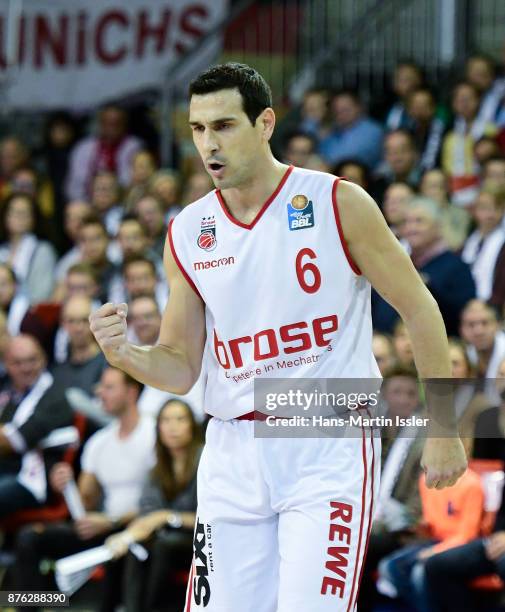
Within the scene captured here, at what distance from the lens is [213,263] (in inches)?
189

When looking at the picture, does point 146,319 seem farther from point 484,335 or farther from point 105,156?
point 105,156

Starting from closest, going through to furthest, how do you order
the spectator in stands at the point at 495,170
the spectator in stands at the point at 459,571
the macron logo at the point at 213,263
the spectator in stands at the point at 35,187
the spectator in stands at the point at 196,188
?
the macron logo at the point at 213,263 < the spectator in stands at the point at 459,571 < the spectator in stands at the point at 495,170 < the spectator in stands at the point at 196,188 < the spectator in stands at the point at 35,187

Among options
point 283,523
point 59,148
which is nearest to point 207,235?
point 283,523

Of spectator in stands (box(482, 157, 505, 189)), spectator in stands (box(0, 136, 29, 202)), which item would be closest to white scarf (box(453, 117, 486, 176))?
spectator in stands (box(482, 157, 505, 189))

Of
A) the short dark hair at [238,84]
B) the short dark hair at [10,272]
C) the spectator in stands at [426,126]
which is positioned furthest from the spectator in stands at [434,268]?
the short dark hair at [238,84]

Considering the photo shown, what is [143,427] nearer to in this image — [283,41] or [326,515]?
[326,515]

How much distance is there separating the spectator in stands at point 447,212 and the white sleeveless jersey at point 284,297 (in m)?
5.40

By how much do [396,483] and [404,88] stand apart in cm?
549

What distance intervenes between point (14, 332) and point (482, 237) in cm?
368

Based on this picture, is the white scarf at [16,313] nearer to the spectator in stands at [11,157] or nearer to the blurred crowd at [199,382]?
the blurred crowd at [199,382]

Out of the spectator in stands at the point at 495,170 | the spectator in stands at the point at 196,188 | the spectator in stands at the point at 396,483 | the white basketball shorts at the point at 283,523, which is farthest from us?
the spectator in stands at the point at 196,188

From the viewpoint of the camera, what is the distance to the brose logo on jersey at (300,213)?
4.73 meters

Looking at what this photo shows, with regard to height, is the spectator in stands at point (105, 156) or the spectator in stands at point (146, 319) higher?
the spectator in stands at point (105, 156)

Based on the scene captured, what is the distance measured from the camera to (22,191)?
1324 cm
